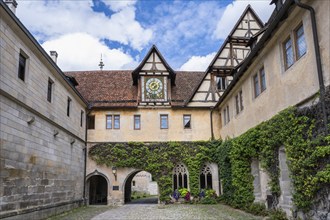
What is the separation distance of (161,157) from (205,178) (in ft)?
10.3

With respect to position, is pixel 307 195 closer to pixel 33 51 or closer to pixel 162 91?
pixel 33 51

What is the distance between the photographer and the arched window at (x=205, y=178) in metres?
19.5

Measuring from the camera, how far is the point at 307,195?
8242mm

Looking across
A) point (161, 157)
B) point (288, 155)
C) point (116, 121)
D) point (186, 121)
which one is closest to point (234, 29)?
point (186, 121)

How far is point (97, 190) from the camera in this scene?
22.8 metres

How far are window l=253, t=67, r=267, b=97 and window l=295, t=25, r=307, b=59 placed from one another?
2.82 meters

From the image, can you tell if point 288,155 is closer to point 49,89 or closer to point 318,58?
point 318,58

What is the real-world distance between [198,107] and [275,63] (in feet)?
31.4

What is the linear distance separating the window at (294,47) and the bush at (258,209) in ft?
18.4

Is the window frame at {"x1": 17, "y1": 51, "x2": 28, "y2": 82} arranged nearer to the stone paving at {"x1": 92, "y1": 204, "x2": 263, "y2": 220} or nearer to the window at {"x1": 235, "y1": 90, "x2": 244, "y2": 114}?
the stone paving at {"x1": 92, "y1": 204, "x2": 263, "y2": 220}

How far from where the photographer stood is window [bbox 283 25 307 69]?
8945mm

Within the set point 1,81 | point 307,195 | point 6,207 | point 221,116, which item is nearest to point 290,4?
point 307,195

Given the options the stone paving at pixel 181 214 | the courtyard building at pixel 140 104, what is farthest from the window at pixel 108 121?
the stone paving at pixel 181 214

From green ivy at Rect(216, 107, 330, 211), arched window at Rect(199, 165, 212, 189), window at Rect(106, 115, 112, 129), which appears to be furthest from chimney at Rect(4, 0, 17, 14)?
arched window at Rect(199, 165, 212, 189)
